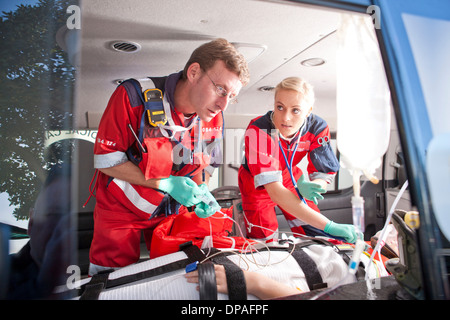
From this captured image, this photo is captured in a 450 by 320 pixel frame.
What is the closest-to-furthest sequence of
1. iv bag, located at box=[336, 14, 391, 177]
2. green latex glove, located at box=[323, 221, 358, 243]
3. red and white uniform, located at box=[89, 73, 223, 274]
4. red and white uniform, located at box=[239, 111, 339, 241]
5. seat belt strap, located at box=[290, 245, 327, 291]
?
iv bag, located at box=[336, 14, 391, 177] → seat belt strap, located at box=[290, 245, 327, 291] → red and white uniform, located at box=[89, 73, 223, 274] → green latex glove, located at box=[323, 221, 358, 243] → red and white uniform, located at box=[239, 111, 339, 241]

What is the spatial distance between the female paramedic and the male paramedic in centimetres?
44

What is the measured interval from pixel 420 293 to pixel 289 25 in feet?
5.12

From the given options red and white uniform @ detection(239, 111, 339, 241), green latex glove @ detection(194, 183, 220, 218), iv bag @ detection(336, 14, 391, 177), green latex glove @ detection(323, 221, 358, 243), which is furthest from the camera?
red and white uniform @ detection(239, 111, 339, 241)

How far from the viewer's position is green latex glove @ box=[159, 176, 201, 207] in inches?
63.2

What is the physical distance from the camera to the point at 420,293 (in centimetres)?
88

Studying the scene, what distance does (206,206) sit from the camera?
172cm

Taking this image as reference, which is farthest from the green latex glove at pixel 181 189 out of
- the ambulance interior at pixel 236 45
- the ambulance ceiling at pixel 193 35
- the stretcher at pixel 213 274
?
the ambulance ceiling at pixel 193 35

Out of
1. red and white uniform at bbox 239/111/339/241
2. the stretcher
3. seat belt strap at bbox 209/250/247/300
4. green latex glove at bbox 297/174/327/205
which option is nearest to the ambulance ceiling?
red and white uniform at bbox 239/111/339/241

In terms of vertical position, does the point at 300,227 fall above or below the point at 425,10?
below

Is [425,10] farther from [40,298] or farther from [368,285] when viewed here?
[40,298]

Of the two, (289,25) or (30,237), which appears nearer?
(30,237)

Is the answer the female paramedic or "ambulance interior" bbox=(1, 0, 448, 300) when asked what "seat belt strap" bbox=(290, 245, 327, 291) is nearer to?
"ambulance interior" bbox=(1, 0, 448, 300)

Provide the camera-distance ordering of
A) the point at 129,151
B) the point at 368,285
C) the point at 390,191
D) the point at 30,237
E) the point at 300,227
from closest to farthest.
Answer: the point at 30,237 < the point at 368,285 < the point at 129,151 < the point at 300,227 < the point at 390,191
